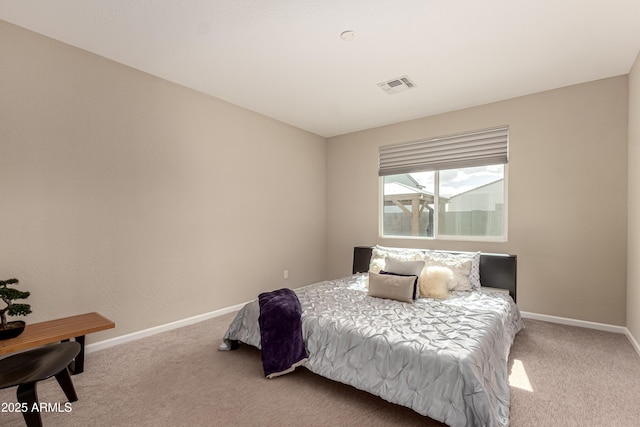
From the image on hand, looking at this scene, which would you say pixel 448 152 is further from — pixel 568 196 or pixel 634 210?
pixel 634 210

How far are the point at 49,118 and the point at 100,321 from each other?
171 centimetres

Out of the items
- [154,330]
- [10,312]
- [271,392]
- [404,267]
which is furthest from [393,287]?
[10,312]

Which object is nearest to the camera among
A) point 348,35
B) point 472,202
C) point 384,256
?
point 348,35

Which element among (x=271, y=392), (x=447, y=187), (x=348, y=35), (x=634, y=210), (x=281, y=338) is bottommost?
(x=271, y=392)

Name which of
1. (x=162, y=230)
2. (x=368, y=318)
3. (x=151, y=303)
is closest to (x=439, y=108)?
(x=368, y=318)

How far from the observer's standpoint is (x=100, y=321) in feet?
8.22

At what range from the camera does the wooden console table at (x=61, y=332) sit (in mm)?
2043

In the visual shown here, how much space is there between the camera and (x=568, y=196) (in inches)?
135

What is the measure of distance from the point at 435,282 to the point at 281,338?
159 cm

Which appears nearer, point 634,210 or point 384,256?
point 634,210

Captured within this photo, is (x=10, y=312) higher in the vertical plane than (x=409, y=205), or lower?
lower

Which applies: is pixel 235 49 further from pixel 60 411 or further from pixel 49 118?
pixel 60 411

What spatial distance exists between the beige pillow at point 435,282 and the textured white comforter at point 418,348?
0.12m

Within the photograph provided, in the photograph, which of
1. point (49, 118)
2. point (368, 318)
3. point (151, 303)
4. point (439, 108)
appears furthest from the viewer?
point (439, 108)
